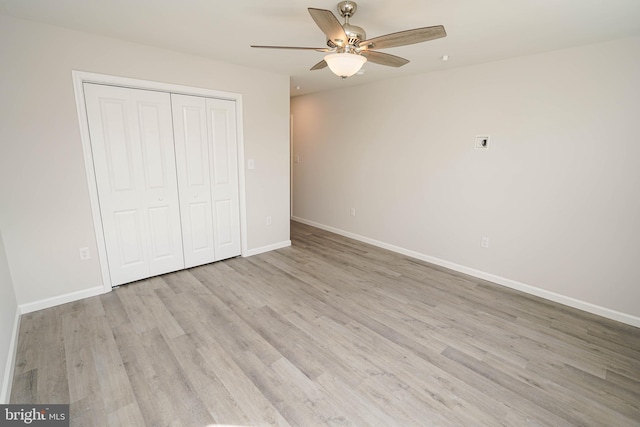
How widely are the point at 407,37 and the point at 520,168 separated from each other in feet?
6.78

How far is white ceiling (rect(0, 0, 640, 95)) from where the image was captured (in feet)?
6.26

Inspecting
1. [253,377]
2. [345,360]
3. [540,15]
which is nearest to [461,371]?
[345,360]

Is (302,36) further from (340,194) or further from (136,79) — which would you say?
(340,194)

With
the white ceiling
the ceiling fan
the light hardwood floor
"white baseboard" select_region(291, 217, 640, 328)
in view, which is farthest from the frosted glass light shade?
"white baseboard" select_region(291, 217, 640, 328)

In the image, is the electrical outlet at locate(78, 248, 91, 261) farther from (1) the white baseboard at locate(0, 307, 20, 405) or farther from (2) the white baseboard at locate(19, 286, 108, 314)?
(1) the white baseboard at locate(0, 307, 20, 405)

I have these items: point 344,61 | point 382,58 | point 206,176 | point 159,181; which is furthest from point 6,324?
point 382,58

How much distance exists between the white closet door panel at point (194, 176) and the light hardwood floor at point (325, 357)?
19.8 inches

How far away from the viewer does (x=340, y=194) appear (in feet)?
16.1

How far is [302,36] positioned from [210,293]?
254 centimetres

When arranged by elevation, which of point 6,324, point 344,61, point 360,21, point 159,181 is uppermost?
point 360,21

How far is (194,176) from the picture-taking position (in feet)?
10.9

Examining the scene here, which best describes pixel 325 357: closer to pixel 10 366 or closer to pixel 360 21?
pixel 10 366

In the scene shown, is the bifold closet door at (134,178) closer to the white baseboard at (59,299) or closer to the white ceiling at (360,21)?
the white baseboard at (59,299)

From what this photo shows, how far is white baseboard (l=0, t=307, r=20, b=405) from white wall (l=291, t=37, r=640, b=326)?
154 inches
